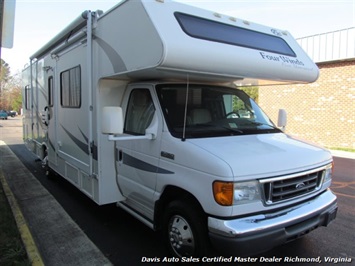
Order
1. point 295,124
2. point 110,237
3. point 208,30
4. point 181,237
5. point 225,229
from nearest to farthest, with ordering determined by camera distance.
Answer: point 225,229, point 181,237, point 208,30, point 110,237, point 295,124

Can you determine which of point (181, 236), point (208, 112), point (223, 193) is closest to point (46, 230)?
point (181, 236)

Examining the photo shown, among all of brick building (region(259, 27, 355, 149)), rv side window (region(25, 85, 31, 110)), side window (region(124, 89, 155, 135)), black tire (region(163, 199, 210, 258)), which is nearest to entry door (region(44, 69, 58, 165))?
rv side window (region(25, 85, 31, 110))

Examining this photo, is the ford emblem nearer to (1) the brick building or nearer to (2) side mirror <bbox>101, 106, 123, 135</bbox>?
(2) side mirror <bbox>101, 106, 123, 135</bbox>

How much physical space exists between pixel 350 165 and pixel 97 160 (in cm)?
866

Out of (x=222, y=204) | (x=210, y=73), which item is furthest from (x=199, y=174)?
(x=210, y=73)

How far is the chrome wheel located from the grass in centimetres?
161

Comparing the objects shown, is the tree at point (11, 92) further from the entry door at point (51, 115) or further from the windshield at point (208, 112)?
the windshield at point (208, 112)

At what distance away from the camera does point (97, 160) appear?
14.9 ft

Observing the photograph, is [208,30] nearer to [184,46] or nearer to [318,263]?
[184,46]

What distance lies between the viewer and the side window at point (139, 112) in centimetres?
405

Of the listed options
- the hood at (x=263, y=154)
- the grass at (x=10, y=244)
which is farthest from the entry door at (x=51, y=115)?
the hood at (x=263, y=154)

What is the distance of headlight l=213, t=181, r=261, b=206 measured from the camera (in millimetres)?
2904

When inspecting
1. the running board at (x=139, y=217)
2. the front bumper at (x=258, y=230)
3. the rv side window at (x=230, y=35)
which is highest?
the rv side window at (x=230, y=35)

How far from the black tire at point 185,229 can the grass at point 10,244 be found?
159 centimetres
